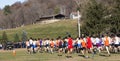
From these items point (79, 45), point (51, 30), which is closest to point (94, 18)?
point (79, 45)

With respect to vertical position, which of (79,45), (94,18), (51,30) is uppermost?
(51,30)

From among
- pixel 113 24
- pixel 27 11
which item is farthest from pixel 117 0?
pixel 27 11

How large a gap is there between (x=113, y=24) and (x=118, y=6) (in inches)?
190

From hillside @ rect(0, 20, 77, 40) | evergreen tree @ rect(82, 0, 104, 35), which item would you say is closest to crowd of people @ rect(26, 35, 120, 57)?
evergreen tree @ rect(82, 0, 104, 35)

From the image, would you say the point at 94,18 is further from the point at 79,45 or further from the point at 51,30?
the point at 51,30

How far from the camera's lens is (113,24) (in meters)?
51.6

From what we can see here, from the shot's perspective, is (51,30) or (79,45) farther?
(51,30)

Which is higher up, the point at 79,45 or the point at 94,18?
the point at 94,18

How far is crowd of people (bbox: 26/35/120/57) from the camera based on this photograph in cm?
3436

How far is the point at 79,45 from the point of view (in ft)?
123

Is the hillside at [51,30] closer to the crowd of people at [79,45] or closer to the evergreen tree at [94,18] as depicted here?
the evergreen tree at [94,18]

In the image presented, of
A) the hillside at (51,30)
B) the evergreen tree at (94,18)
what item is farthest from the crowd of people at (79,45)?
the hillside at (51,30)

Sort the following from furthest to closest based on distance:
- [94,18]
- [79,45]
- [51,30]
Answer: [51,30] < [94,18] < [79,45]

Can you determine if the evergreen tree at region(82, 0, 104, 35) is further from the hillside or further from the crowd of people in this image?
the hillside
